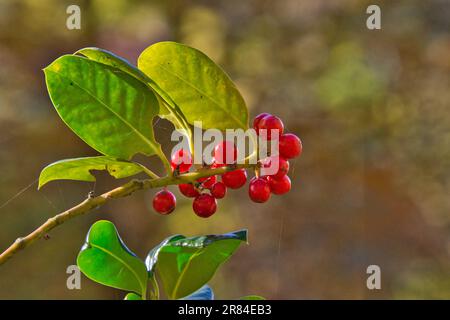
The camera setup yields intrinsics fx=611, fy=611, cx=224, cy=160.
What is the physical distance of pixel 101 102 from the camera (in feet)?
1.73

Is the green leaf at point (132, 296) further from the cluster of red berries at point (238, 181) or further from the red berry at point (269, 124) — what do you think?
the red berry at point (269, 124)

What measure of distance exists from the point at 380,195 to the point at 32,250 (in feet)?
6.15

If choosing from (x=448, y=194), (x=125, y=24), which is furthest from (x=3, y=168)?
(x=448, y=194)

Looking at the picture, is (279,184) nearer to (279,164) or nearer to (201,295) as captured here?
(279,164)

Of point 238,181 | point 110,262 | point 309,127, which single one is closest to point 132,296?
point 110,262

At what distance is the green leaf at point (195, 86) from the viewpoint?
0.56 meters

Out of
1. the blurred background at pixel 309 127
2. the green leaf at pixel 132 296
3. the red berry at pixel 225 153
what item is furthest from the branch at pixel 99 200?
the blurred background at pixel 309 127

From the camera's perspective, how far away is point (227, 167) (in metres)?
0.54

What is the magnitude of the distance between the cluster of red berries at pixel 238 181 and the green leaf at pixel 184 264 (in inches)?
1.4

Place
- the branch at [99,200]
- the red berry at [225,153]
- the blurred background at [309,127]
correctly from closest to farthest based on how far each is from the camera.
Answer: the branch at [99,200]
the red berry at [225,153]
the blurred background at [309,127]

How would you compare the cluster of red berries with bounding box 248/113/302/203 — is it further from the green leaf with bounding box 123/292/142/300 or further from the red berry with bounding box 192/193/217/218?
the green leaf with bounding box 123/292/142/300

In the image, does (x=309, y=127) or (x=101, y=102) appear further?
(x=309, y=127)

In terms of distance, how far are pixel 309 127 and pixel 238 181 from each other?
2.83 m
